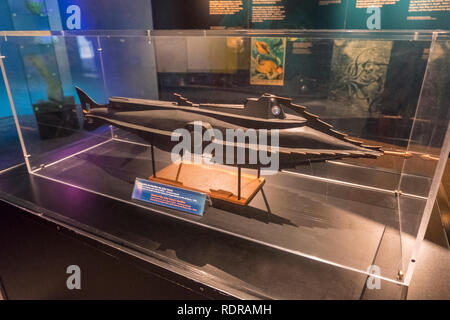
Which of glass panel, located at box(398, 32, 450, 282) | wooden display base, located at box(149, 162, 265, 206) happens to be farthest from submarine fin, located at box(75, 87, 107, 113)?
glass panel, located at box(398, 32, 450, 282)

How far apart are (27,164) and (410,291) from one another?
2.60 m

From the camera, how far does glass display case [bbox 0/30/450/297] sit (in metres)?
1.46

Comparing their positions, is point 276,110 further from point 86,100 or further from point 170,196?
point 86,100

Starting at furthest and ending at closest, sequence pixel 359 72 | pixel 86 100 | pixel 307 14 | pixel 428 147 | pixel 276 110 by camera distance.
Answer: pixel 307 14
pixel 86 100
pixel 359 72
pixel 276 110
pixel 428 147

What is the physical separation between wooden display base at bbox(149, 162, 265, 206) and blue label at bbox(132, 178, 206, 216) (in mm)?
216

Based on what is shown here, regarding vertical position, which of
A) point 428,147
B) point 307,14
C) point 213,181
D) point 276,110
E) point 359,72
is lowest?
point 213,181

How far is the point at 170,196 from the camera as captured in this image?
1705mm

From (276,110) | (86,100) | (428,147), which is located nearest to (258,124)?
(276,110)

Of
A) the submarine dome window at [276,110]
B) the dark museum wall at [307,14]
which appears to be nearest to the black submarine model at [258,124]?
the submarine dome window at [276,110]

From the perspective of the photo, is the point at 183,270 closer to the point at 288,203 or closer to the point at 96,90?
the point at 288,203

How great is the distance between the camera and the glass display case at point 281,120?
4.78 ft

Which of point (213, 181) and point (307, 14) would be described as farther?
point (307, 14)

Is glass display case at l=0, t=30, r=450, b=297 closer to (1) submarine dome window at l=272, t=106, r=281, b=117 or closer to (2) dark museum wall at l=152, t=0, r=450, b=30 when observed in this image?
(1) submarine dome window at l=272, t=106, r=281, b=117

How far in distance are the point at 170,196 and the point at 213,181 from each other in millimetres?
375
